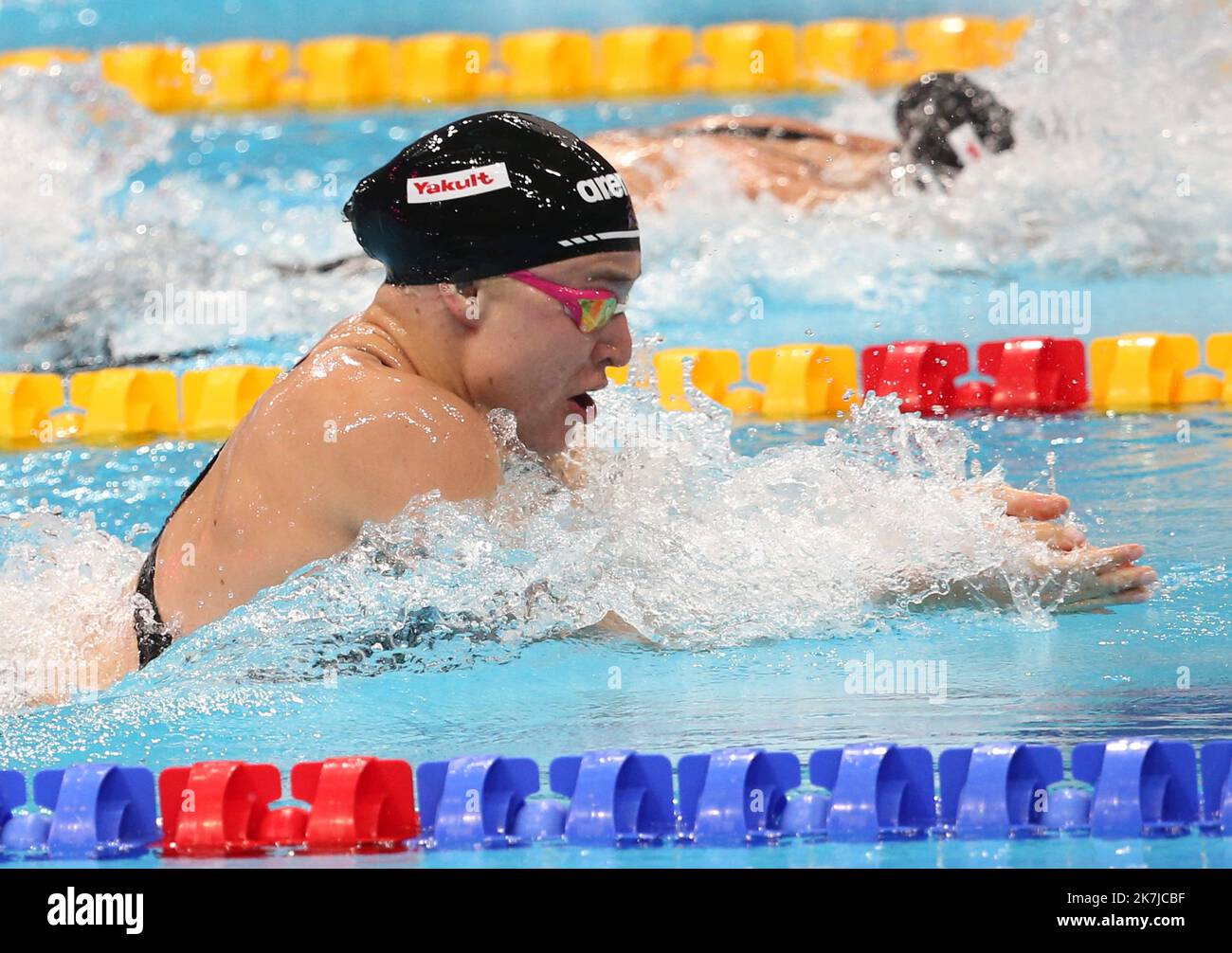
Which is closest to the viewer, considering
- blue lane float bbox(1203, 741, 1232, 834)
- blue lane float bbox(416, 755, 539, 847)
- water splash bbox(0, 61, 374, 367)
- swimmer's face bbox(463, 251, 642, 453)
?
blue lane float bbox(1203, 741, 1232, 834)

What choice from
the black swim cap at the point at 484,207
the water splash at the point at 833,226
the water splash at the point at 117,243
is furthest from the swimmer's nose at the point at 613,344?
the water splash at the point at 117,243

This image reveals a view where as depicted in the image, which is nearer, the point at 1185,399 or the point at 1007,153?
the point at 1185,399

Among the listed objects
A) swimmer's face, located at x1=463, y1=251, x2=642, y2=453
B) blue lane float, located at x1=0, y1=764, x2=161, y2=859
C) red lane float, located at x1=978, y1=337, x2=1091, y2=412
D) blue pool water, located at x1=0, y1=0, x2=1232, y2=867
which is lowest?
blue lane float, located at x1=0, y1=764, x2=161, y2=859

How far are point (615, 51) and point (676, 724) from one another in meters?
7.99

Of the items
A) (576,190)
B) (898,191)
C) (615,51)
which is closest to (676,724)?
(576,190)

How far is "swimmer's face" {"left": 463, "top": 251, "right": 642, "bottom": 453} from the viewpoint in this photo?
2.82 meters

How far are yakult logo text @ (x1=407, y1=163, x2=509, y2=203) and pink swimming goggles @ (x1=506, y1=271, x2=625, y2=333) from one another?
0.50ft

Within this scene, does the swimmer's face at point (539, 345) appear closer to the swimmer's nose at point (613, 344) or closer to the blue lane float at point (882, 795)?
the swimmer's nose at point (613, 344)

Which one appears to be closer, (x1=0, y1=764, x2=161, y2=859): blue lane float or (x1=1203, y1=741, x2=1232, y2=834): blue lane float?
(x1=1203, y1=741, x2=1232, y2=834): blue lane float

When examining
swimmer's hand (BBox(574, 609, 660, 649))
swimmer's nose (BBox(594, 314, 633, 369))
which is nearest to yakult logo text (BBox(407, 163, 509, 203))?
swimmer's nose (BBox(594, 314, 633, 369))

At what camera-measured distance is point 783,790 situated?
2.51 m

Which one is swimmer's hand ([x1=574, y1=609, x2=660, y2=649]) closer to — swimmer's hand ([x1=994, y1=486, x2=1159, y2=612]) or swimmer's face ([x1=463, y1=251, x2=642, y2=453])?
swimmer's face ([x1=463, y1=251, x2=642, y2=453])

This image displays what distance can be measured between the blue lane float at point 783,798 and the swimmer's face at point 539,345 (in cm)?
62

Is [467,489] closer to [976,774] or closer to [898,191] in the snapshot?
[976,774]
